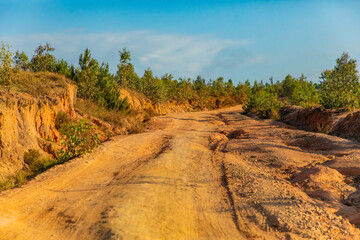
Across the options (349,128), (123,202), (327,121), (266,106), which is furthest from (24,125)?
(266,106)

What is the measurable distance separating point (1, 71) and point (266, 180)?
977 cm

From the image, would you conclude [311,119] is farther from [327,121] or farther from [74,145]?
[74,145]

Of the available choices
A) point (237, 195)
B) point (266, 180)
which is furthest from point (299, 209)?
point (266, 180)

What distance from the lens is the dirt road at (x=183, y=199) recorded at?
14.3ft

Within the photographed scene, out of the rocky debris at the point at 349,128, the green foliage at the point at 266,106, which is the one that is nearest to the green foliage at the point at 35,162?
the rocky debris at the point at 349,128

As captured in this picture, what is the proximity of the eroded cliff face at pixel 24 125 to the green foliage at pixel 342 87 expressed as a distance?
14.4 m

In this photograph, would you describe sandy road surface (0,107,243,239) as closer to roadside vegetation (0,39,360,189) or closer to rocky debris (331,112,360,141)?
roadside vegetation (0,39,360,189)

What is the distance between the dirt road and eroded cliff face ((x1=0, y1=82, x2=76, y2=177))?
3.32ft

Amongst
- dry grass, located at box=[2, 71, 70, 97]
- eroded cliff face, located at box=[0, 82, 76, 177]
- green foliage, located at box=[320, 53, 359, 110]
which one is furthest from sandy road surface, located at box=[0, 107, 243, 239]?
green foliage, located at box=[320, 53, 359, 110]

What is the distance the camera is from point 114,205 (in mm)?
5188

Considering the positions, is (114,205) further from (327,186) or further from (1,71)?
(1,71)

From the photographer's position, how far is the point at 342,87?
15.1 meters

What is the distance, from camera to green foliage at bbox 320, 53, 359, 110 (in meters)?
14.4

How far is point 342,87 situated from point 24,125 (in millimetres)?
15983
